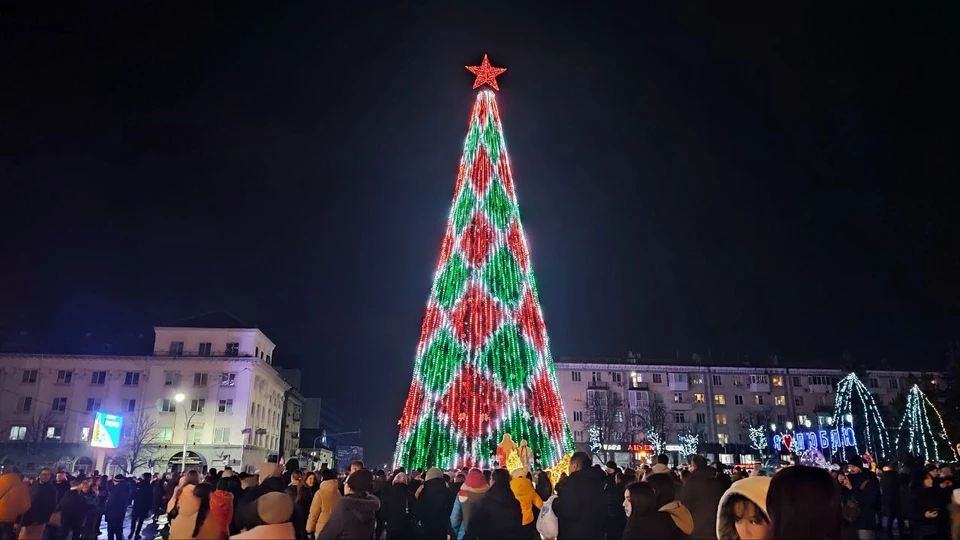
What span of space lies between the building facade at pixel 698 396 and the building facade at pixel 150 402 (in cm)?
3586

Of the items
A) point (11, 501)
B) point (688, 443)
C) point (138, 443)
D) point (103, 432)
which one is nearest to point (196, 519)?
point (11, 501)

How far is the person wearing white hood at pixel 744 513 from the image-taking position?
3727mm

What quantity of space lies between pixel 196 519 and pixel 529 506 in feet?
16.1

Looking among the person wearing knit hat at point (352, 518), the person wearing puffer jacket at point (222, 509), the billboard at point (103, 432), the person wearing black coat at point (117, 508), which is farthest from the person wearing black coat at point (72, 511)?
the billboard at point (103, 432)

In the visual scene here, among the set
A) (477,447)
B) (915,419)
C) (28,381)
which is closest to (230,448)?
(28,381)

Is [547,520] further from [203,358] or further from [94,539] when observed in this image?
[203,358]

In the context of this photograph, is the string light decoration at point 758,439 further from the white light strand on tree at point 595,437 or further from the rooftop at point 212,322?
the rooftop at point 212,322

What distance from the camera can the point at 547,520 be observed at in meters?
8.77

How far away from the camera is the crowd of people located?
369 centimetres

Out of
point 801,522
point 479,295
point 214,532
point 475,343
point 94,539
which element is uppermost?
point 479,295

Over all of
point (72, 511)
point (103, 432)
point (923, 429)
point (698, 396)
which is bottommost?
point (72, 511)

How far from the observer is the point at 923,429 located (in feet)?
144

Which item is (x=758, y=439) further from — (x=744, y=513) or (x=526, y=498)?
(x=744, y=513)

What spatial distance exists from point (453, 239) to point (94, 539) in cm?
1410
